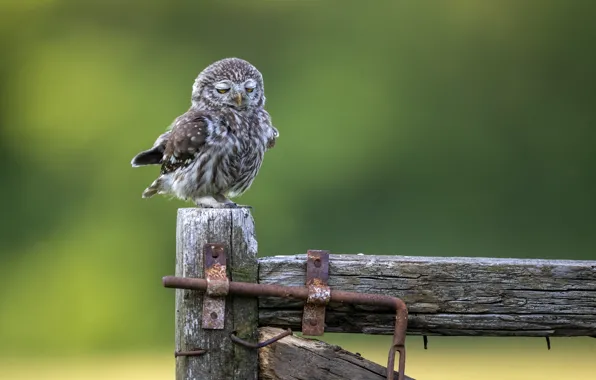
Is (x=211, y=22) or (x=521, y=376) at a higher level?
(x=211, y=22)

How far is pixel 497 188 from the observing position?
8.89 m

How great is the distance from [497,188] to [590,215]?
936 mm

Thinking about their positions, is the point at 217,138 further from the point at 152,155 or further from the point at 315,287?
the point at 315,287

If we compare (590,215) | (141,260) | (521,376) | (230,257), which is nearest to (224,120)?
(230,257)

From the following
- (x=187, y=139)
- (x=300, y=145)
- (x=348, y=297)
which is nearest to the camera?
(x=348, y=297)

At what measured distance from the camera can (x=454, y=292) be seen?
1942mm

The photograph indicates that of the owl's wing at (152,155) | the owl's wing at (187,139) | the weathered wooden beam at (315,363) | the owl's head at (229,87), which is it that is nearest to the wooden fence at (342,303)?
the weathered wooden beam at (315,363)

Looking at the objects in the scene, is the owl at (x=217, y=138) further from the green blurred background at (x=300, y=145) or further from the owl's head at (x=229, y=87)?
the green blurred background at (x=300, y=145)

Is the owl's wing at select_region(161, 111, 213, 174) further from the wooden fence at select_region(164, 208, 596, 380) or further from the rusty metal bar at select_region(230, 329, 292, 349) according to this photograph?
the rusty metal bar at select_region(230, 329, 292, 349)

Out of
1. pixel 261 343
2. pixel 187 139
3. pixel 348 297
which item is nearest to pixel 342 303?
pixel 348 297

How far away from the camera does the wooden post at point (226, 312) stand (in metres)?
1.92

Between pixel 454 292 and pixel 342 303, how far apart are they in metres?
0.22

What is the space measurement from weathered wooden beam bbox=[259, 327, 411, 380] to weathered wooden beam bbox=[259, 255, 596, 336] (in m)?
0.06

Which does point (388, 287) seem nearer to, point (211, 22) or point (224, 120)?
point (224, 120)
